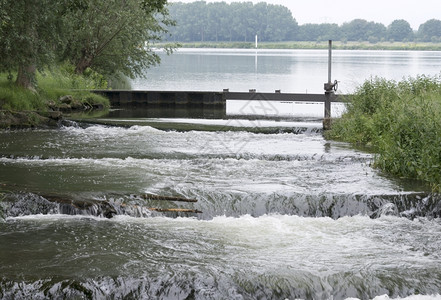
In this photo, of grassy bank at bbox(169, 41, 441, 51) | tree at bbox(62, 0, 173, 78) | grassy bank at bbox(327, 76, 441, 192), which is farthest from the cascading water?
grassy bank at bbox(169, 41, 441, 51)

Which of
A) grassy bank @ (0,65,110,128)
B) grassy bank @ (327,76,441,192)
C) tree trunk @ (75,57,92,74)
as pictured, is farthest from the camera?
tree trunk @ (75,57,92,74)

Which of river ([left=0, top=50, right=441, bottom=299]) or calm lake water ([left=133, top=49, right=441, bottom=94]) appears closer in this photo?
river ([left=0, top=50, right=441, bottom=299])

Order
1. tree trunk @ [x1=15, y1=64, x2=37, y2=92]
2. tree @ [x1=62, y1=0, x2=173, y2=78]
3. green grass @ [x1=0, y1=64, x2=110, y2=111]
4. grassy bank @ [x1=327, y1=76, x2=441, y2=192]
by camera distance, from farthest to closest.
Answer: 1. tree @ [x1=62, y1=0, x2=173, y2=78]
2. tree trunk @ [x1=15, y1=64, x2=37, y2=92]
3. green grass @ [x1=0, y1=64, x2=110, y2=111]
4. grassy bank @ [x1=327, y1=76, x2=441, y2=192]

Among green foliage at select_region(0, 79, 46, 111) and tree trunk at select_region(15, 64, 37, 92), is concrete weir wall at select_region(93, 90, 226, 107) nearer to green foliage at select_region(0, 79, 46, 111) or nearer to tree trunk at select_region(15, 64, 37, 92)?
tree trunk at select_region(15, 64, 37, 92)

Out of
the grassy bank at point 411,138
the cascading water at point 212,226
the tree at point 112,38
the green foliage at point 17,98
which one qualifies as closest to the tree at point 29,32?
the green foliage at point 17,98

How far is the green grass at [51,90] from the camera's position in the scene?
23047 millimetres

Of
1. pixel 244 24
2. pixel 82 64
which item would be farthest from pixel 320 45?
pixel 82 64

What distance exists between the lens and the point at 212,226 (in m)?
10.9

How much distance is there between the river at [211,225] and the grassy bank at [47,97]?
4102 millimetres

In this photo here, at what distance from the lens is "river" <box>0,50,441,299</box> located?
828cm

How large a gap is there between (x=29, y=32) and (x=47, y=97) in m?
7.15

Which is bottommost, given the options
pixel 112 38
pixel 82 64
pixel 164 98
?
pixel 164 98

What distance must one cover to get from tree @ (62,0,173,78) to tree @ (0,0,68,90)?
30.7ft

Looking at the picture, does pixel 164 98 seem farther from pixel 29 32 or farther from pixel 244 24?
pixel 244 24
